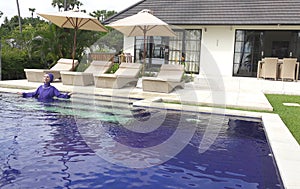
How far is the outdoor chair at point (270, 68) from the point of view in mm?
14352

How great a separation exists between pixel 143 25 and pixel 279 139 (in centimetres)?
807

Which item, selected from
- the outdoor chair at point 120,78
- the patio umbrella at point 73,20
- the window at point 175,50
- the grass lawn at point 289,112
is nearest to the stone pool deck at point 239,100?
the grass lawn at point 289,112

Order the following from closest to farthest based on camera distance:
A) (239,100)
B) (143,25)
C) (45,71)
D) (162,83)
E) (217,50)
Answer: (239,100) → (162,83) → (143,25) → (45,71) → (217,50)

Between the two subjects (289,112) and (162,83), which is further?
(162,83)

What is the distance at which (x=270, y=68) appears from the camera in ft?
47.6

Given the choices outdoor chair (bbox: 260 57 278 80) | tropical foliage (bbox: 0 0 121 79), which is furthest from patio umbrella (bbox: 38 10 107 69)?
outdoor chair (bbox: 260 57 278 80)

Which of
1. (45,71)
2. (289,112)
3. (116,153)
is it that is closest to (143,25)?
(45,71)

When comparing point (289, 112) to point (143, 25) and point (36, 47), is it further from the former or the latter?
point (36, 47)

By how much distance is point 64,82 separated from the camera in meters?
12.3

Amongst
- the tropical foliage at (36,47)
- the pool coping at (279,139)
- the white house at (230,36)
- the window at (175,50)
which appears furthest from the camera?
the window at (175,50)

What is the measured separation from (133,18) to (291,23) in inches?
315

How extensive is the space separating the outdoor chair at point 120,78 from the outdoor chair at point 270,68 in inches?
246

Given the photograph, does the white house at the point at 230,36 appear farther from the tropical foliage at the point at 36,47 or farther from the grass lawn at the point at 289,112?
the grass lawn at the point at 289,112

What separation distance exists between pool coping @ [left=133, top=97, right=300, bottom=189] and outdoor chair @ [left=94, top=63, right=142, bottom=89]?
258 centimetres
